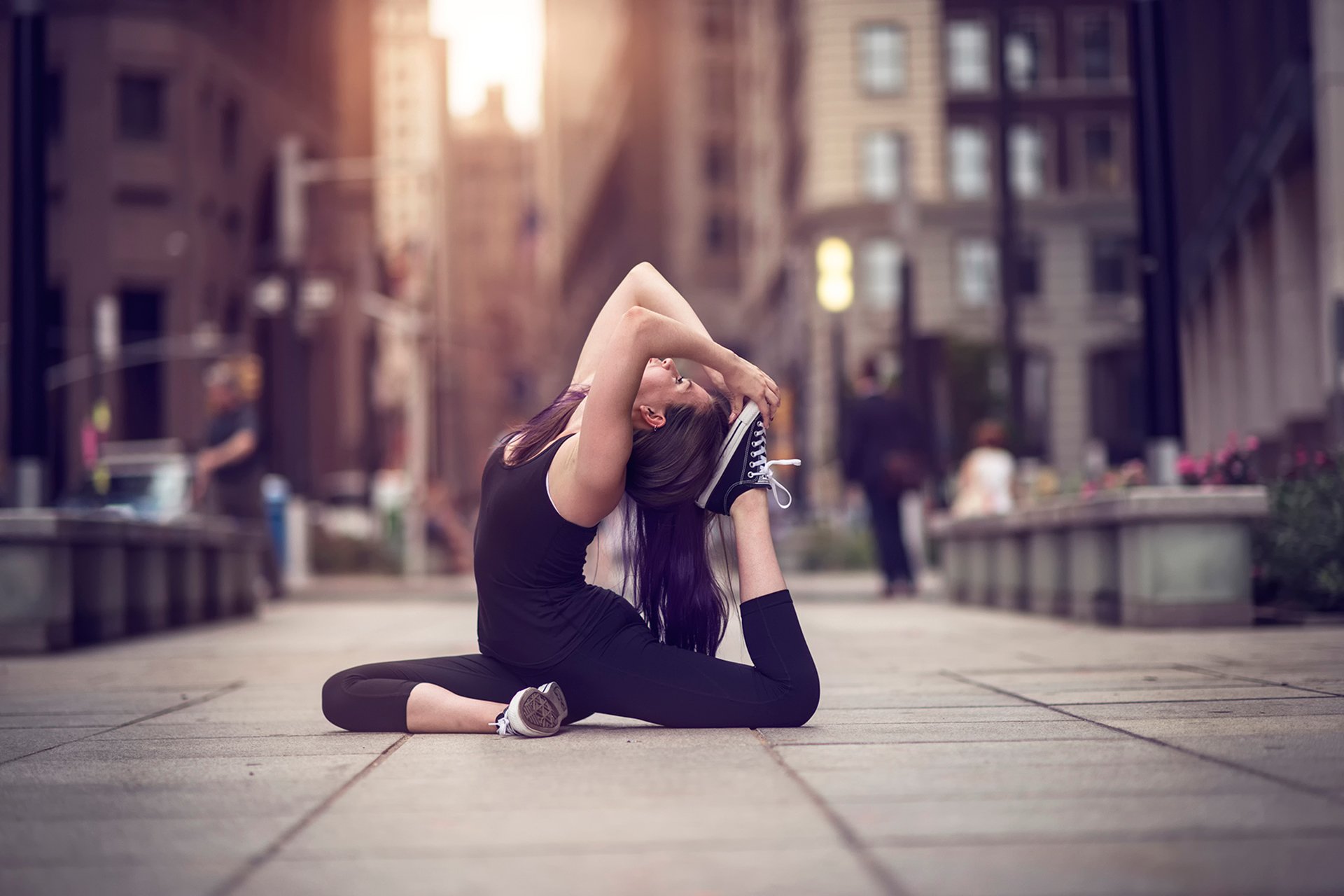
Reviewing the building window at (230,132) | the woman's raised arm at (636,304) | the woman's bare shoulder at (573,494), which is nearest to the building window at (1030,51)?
the building window at (230,132)

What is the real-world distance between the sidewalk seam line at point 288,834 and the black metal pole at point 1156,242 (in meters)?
6.99

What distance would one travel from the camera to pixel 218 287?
190 ft

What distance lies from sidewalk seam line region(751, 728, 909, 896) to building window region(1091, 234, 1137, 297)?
1911 inches

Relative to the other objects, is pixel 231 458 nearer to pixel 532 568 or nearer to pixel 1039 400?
pixel 532 568

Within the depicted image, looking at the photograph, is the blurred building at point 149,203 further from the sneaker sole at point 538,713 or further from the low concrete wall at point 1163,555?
the sneaker sole at point 538,713

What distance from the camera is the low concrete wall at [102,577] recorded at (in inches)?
413

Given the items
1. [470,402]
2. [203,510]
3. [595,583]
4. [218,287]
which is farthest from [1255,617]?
[470,402]

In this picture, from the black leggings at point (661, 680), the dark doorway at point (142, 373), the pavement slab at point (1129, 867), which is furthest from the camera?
the dark doorway at point (142, 373)

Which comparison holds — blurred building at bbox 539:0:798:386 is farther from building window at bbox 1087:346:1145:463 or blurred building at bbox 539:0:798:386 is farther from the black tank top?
the black tank top

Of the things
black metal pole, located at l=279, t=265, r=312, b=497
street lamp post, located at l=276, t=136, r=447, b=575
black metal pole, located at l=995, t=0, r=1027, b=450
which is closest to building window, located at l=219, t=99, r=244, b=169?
street lamp post, located at l=276, t=136, r=447, b=575

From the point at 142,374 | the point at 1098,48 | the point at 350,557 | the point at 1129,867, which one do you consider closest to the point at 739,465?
the point at 1129,867

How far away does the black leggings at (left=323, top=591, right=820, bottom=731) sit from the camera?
557 centimetres

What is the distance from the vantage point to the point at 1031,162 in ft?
171

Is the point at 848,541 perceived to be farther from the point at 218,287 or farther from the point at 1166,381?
the point at 218,287
